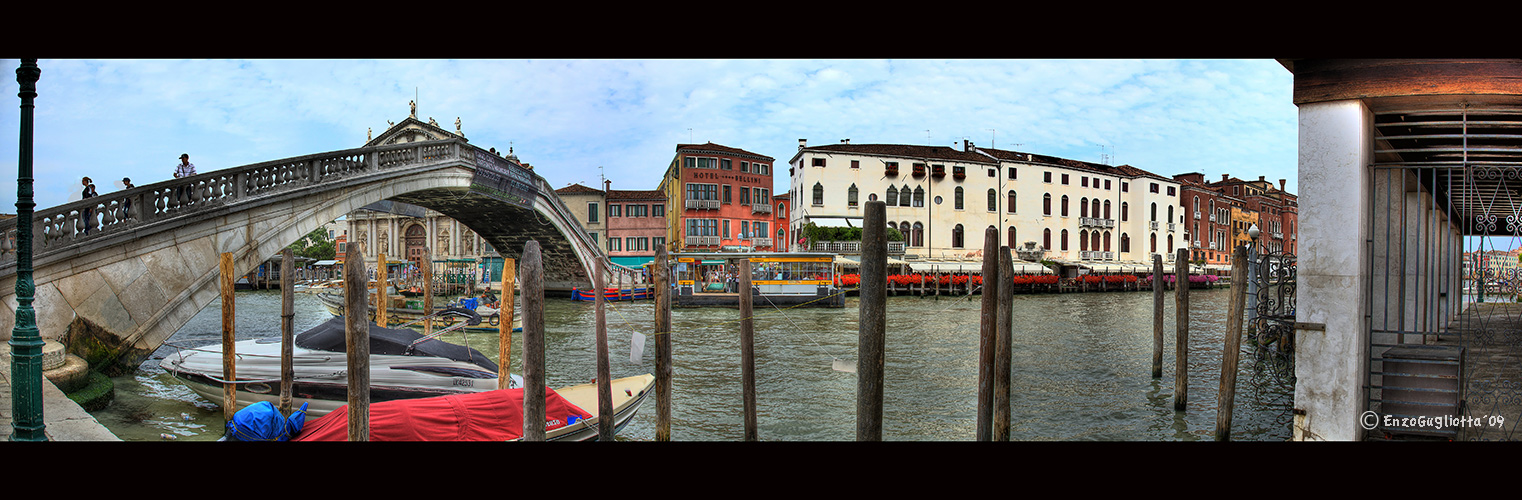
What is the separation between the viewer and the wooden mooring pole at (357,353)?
4.76 metres

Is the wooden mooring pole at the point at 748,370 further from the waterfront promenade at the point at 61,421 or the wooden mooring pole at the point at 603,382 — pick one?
the waterfront promenade at the point at 61,421

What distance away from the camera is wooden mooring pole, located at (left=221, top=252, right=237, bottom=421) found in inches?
270

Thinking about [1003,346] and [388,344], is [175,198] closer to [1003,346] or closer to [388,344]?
[388,344]

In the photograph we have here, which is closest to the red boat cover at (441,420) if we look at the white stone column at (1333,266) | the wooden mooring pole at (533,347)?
the wooden mooring pole at (533,347)

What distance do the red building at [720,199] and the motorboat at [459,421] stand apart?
89.3 feet

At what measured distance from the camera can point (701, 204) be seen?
111ft

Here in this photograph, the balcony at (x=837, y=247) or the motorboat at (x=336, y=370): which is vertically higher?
the balcony at (x=837, y=247)

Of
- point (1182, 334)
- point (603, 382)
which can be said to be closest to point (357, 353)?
point (603, 382)

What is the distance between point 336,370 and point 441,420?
286cm
